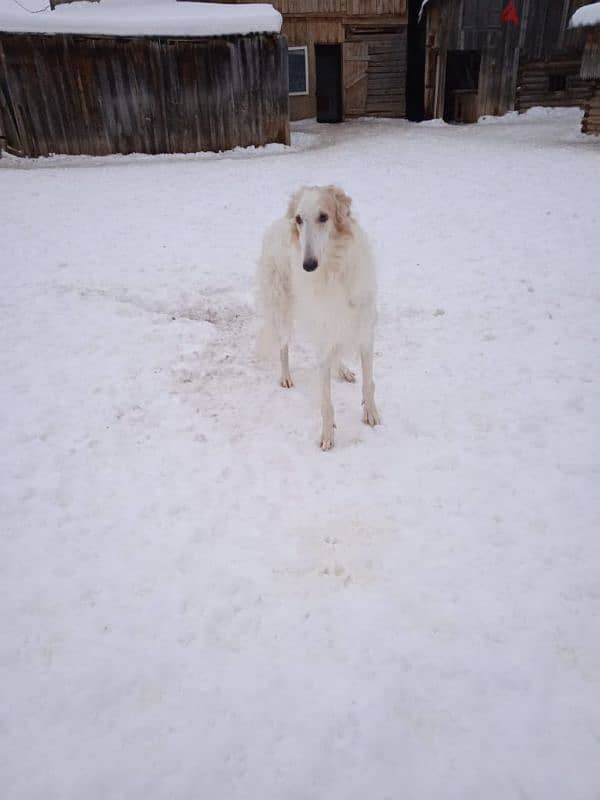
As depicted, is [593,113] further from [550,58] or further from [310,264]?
[310,264]

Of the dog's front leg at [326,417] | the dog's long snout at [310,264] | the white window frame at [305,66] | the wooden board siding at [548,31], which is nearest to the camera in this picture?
the dog's long snout at [310,264]

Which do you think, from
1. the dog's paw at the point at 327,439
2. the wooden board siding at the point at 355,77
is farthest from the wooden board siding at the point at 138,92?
the dog's paw at the point at 327,439

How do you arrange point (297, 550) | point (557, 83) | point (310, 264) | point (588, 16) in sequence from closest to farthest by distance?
point (297, 550) → point (310, 264) → point (588, 16) → point (557, 83)

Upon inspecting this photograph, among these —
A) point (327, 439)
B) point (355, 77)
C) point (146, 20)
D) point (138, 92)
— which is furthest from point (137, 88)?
point (327, 439)

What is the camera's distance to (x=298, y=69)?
20.7m

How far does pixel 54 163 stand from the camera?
14.0 metres

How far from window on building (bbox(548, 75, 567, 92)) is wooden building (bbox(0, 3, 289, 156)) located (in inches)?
482

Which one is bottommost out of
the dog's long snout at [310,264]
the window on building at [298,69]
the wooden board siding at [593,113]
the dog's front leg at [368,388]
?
the dog's front leg at [368,388]

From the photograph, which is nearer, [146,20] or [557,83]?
[146,20]

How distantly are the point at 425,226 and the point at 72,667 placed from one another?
8186mm

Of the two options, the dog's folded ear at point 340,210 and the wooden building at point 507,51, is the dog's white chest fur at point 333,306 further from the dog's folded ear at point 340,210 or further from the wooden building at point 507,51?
the wooden building at point 507,51

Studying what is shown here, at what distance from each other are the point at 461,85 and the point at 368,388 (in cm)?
2416

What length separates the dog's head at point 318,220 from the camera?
316 centimetres

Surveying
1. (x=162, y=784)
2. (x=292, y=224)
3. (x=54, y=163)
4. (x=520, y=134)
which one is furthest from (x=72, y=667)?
(x=520, y=134)
